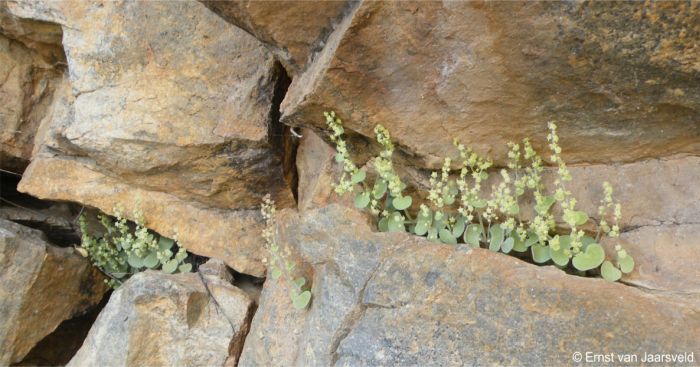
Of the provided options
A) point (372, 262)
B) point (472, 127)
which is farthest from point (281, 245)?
point (472, 127)

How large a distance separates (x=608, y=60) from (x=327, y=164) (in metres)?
1.59

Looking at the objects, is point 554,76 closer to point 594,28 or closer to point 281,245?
point 594,28

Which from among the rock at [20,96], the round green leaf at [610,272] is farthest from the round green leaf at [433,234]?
the rock at [20,96]

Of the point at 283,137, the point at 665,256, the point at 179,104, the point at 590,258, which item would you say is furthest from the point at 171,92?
the point at 665,256

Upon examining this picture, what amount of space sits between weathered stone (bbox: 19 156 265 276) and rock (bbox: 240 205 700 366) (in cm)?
70

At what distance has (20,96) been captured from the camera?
4297mm

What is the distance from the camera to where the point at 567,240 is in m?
2.99

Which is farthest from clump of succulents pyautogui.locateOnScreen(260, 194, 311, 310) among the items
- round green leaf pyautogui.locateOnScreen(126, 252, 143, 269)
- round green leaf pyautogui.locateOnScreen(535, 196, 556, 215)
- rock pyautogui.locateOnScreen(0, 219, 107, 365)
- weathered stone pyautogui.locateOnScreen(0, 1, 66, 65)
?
weathered stone pyautogui.locateOnScreen(0, 1, 66, 65)

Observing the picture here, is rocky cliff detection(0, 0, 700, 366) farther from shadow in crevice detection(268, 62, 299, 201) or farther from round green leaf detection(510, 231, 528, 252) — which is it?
round green leaf detection(510, 231, 528, 252)

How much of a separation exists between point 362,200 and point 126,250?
169 centimetres

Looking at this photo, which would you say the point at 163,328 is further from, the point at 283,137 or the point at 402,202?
the point at 402,202

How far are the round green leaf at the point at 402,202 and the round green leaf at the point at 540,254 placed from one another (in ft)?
2.16

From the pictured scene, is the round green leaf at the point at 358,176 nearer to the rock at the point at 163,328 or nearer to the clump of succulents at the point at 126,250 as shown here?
the rock at the point at 163,328

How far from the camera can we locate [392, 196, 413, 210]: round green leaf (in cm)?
329
